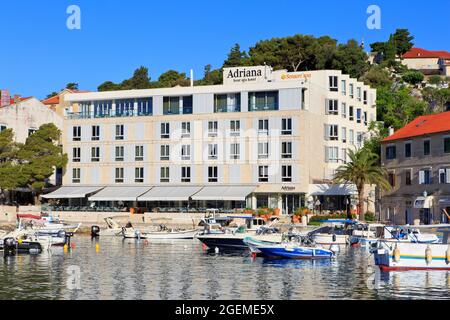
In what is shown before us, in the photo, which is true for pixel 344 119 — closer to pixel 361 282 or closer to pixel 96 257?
pixel 96 257

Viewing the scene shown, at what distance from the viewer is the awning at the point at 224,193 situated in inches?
3932

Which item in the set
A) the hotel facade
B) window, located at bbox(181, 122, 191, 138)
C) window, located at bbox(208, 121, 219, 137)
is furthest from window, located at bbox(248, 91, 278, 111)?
window, located at bbox(181, 122, 191, 138)

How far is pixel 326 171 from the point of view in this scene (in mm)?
107062

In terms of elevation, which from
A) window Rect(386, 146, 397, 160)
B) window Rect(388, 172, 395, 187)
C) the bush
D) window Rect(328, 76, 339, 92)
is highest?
the bush

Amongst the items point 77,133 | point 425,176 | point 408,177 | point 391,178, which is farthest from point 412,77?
point 425,176

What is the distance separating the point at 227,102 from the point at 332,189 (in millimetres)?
18407

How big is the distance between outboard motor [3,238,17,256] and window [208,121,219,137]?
4262 centimetres

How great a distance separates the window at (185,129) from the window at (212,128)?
2.95 m

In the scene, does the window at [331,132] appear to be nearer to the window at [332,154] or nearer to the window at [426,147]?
the window at [332,154]

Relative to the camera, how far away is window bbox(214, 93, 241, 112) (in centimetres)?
10619

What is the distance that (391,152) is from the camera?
92875 millimetres

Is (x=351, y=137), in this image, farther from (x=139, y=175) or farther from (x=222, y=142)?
(x=139, y=175)

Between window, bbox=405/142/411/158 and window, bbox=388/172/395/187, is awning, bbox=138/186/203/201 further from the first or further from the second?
window, bbox=405/142/411/158

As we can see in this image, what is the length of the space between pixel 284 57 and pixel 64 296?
4507 inches
